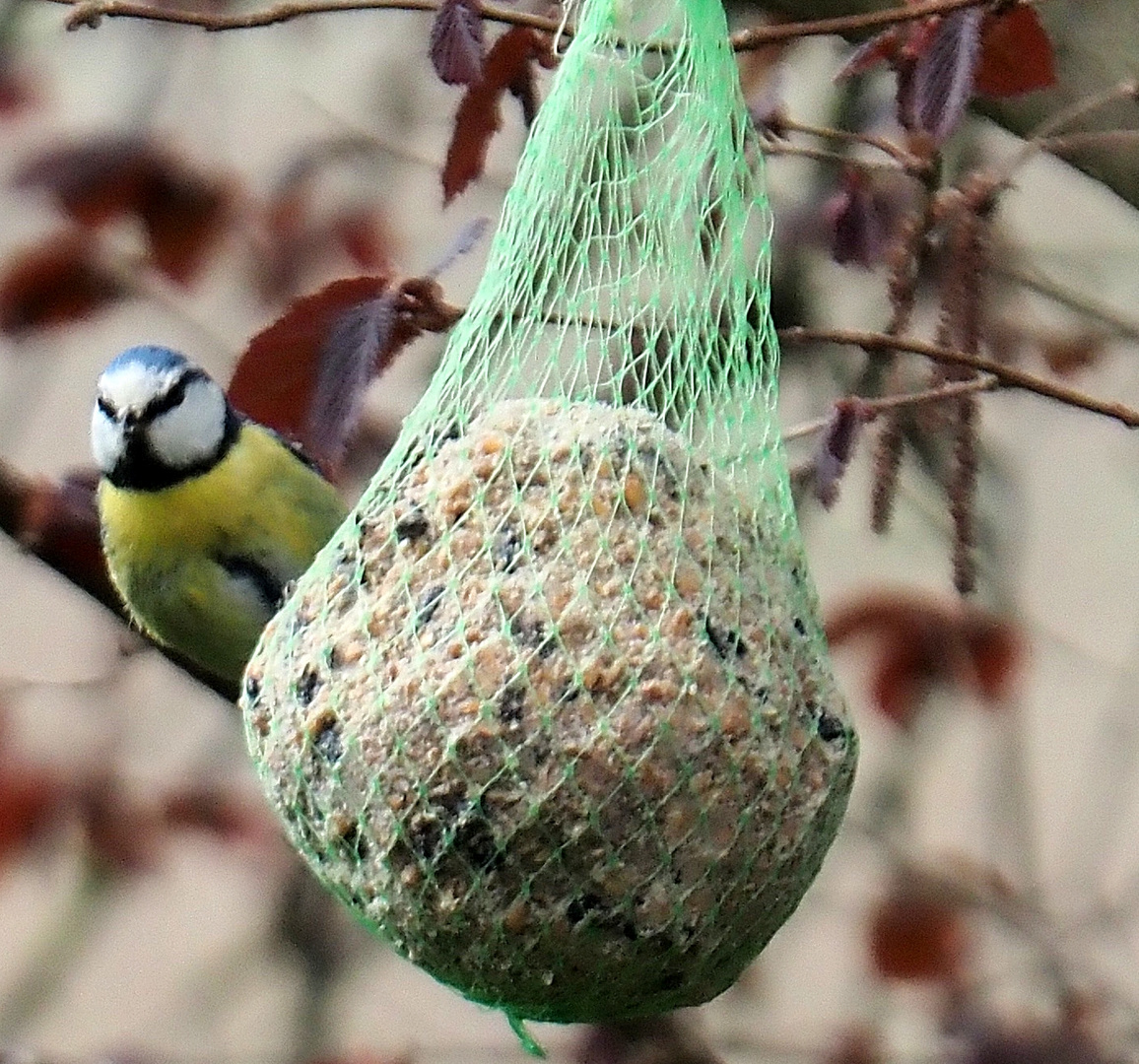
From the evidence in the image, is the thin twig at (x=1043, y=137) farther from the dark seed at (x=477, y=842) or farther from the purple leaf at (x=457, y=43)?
the dark seed at (x=477, y=842)

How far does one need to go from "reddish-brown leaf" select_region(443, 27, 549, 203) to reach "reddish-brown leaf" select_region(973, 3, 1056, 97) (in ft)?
0.91

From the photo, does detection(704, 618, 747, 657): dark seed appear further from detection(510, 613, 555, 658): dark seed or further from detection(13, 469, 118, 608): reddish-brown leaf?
detection(13, 469, 118, 608): reddish-brown leaf

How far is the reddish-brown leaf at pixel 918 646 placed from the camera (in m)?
1.82

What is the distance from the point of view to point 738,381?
0.99 meters

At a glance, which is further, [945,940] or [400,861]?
[945,940]

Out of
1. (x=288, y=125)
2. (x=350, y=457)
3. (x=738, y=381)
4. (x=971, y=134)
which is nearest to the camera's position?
(x=738, y=381)

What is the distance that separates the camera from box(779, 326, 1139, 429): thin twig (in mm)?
895

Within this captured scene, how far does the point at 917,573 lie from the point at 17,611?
1598mm

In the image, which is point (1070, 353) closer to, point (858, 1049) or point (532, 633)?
point (858, 1049)

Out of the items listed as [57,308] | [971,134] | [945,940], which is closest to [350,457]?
[57,308]

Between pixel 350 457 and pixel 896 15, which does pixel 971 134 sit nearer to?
pixel 350 457

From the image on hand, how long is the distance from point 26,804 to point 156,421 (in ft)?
2.25

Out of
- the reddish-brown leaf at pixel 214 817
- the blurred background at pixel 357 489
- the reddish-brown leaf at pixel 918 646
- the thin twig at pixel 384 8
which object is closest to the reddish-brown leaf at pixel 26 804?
the blurred background at pixel 357 489

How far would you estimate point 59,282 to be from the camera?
1.68 m
